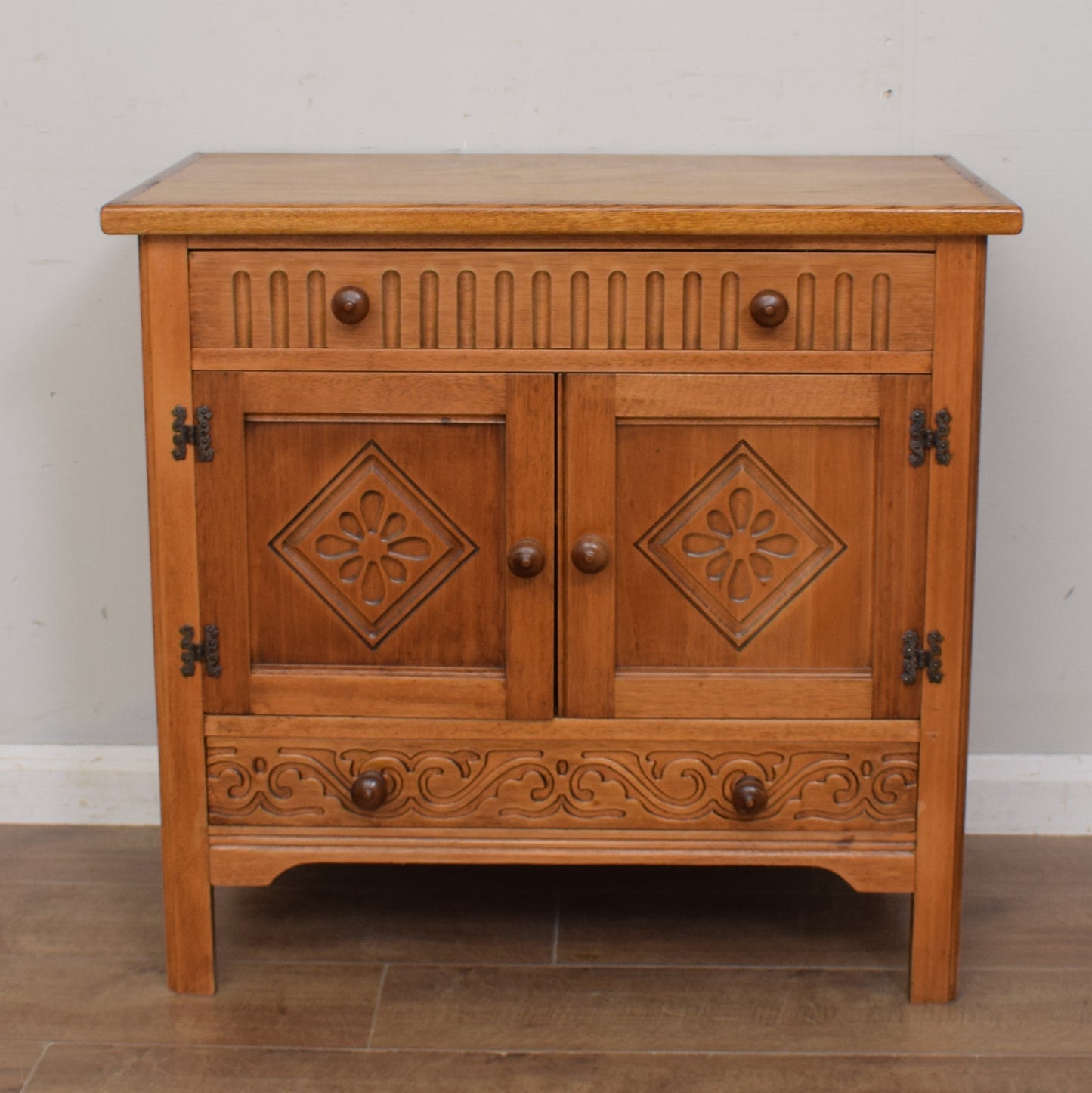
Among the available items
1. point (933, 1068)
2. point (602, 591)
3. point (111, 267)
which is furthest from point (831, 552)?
point (111, 267)

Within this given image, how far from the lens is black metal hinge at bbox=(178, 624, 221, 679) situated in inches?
75.9

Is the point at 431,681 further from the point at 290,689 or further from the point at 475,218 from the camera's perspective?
the point at 475,218

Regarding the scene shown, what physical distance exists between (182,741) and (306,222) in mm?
669

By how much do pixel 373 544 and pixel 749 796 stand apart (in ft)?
1.86

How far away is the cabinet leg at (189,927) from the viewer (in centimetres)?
200

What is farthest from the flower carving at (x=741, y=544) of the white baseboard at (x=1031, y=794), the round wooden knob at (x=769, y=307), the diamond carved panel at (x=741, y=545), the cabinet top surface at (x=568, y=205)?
the white baseboard at (x=1031, y=794)

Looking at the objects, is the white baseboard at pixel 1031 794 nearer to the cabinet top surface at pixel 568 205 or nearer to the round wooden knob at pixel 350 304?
the cabinet top surface at pixel 568 205

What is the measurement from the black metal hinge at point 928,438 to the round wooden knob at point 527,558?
18.2 inches

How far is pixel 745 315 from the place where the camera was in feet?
6.01

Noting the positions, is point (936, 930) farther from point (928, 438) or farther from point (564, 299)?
point (564, 299)

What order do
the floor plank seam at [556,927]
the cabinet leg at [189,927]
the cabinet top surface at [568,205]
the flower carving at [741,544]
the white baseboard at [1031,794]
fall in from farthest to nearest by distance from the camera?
the white baseboard at [1031,794] < the floor plank seam at [556,927] < the cabinet leg at [189,927] < the flower carving at [741,544] < the cabinet top surface at [568,205]

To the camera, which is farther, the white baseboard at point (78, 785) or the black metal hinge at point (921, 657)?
the white baseboard at point (78, 785)

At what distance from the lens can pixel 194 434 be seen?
1.87m

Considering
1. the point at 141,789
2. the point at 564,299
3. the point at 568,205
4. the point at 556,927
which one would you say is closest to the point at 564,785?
the point at 556,927
